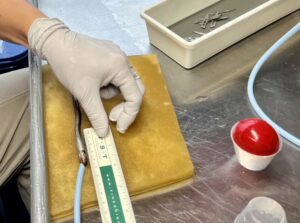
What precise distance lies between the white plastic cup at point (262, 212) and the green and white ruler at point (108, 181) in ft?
0.55

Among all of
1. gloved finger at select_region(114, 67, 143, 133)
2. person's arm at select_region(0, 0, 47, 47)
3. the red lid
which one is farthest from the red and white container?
person's arm at select_region(0, 0, 47, 47)

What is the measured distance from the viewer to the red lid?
2.20 feet

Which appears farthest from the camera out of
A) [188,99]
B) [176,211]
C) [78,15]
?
[78,15]

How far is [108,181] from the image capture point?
0.66 metres

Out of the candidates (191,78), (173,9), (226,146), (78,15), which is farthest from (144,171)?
(78,15)

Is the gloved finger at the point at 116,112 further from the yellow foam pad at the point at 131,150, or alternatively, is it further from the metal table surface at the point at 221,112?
the metal table surface at the point at 221,112

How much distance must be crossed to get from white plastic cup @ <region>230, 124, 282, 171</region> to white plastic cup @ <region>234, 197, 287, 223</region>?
68 mm

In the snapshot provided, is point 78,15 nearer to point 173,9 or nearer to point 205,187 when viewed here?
point 173,9

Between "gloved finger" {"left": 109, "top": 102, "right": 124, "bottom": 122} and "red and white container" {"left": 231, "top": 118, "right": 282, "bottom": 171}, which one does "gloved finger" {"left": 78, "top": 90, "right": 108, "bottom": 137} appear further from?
"red and white container" {"left": 231, "top": 118, "right": 282, "bottom": 171}

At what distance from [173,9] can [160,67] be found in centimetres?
17

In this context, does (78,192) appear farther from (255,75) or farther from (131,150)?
(255,75)

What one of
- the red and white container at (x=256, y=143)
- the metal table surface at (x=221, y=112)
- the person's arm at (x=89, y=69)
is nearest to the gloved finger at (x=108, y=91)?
the person's arm at (x=89, y=69)

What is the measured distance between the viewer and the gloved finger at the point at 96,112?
0.72 metres

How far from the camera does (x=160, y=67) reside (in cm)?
90
